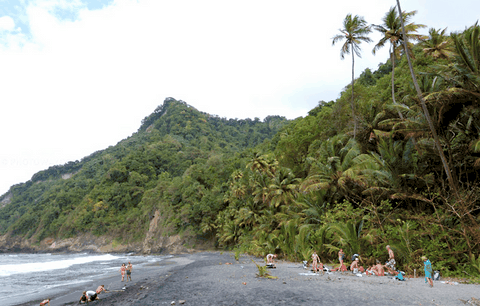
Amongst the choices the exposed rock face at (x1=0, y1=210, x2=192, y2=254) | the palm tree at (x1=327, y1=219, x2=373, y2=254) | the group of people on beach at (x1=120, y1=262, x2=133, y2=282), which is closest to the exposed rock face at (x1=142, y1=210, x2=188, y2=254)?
the exposed rock face at (x1=0, y1=210, x2=192, y2=254)

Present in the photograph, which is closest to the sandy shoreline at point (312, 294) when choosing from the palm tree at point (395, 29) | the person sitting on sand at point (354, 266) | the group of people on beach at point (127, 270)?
the person sitting on sand at point (354, 266)

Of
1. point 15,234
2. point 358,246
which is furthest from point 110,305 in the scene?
point 15,234

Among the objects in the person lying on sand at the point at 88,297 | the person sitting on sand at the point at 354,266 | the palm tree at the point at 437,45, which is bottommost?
the person lying on sand at the point at 88,297

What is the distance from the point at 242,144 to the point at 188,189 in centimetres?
6561

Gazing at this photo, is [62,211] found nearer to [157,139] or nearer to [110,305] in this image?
[157,139]

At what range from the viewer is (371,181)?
15.0 meters

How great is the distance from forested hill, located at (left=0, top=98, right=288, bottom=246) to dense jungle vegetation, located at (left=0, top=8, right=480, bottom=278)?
30.7 inches

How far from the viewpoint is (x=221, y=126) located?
448ft

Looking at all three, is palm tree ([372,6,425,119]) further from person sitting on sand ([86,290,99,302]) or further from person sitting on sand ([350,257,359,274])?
person sitting on sand ([86,290,99,302])

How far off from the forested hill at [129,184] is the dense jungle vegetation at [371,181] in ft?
2.56

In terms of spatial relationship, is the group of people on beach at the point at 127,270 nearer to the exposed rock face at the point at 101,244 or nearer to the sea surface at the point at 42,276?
the sea surface at the point at 42,276

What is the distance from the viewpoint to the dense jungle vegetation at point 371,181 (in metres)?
10.4

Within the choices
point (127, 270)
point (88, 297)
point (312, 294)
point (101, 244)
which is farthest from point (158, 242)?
point (312, 294)

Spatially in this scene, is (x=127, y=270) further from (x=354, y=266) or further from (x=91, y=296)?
(x=354, y=266)
